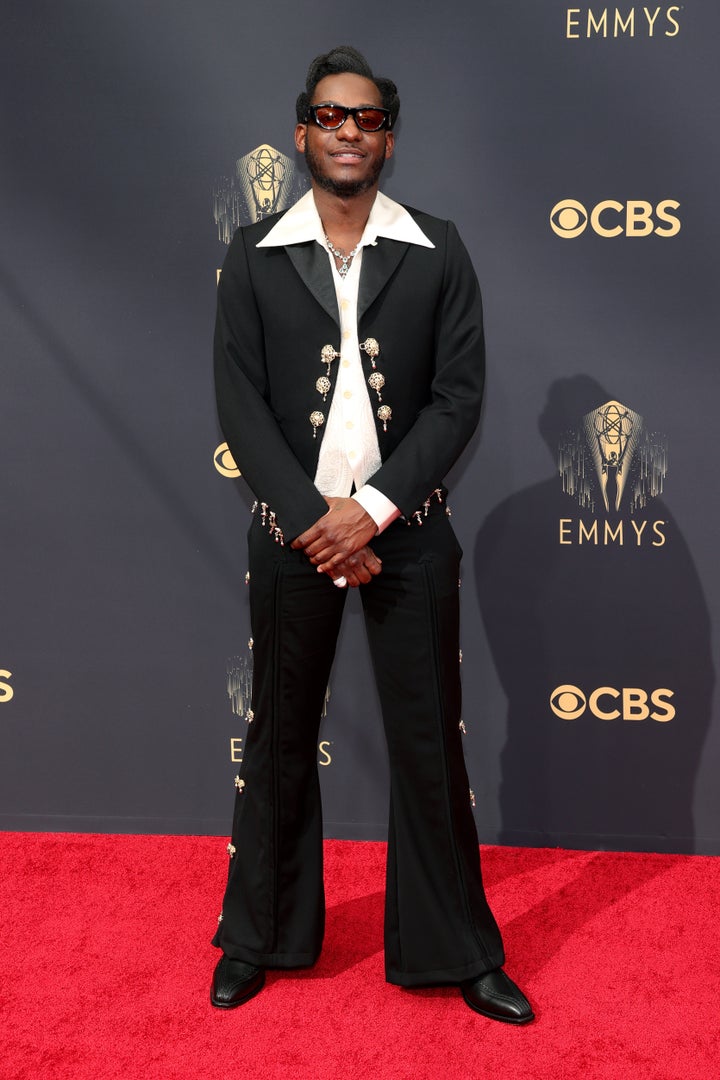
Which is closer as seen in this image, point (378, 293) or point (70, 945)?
point (378, 293)

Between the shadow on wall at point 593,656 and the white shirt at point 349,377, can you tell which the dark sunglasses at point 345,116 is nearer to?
the white shirt at point 349,377

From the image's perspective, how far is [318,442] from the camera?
7.68 ft

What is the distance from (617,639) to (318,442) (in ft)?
3.98

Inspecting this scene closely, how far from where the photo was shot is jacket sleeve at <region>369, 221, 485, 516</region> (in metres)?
2.26

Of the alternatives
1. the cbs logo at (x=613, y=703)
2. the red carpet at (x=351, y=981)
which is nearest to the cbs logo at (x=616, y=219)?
the cbs logo at (x=613, y=703)

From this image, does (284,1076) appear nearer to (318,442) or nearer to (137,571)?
(318,442)

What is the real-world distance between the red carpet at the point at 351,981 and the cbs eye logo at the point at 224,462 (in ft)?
3.62

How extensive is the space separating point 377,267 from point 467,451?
0.88 m

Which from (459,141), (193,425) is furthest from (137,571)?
(459,141)

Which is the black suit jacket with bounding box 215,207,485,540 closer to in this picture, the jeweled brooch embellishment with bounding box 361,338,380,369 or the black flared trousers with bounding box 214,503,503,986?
the jeweled brooch embellishment with bounding box 361,338,380,369

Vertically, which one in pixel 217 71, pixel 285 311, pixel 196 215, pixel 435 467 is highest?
pixel 217 71

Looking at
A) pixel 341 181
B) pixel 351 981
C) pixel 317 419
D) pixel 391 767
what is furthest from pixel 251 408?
pixel 351 981

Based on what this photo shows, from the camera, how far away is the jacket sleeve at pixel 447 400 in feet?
7.40

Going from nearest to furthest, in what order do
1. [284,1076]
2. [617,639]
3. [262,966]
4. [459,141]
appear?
1. [284,1076]
2. [262,966]
3. [459,141]
4. [617,639]
